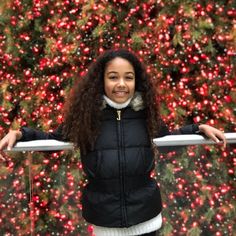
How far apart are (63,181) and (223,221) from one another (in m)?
0.81

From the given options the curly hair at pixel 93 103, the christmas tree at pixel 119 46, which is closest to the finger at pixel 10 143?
the curly hair at pixel 93 103

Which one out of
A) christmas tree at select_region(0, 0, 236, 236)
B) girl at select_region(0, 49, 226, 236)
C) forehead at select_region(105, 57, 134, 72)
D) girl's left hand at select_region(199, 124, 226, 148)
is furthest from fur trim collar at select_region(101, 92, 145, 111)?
christmas tree at select_region(0, 0, 236, 236)

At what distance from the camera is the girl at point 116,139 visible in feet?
4.06

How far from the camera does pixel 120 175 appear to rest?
1241 mm

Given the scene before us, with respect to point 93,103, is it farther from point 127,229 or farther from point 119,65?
point 127,229

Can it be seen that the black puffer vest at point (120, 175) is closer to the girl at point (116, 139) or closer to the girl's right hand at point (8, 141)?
the girl at point (116, 139)

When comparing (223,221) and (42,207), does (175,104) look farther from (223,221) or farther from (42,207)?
(42,207)

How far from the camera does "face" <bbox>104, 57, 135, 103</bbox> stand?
4.18 ft

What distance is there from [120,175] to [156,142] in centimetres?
19

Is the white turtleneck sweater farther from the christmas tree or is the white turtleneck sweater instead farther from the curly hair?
the christmas tree

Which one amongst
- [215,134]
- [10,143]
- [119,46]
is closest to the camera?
[10,143]

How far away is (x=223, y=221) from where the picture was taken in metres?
1.82

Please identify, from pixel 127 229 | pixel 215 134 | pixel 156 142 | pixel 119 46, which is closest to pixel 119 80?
pixel 156 142

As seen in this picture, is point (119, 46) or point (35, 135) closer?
point (35, 135)
